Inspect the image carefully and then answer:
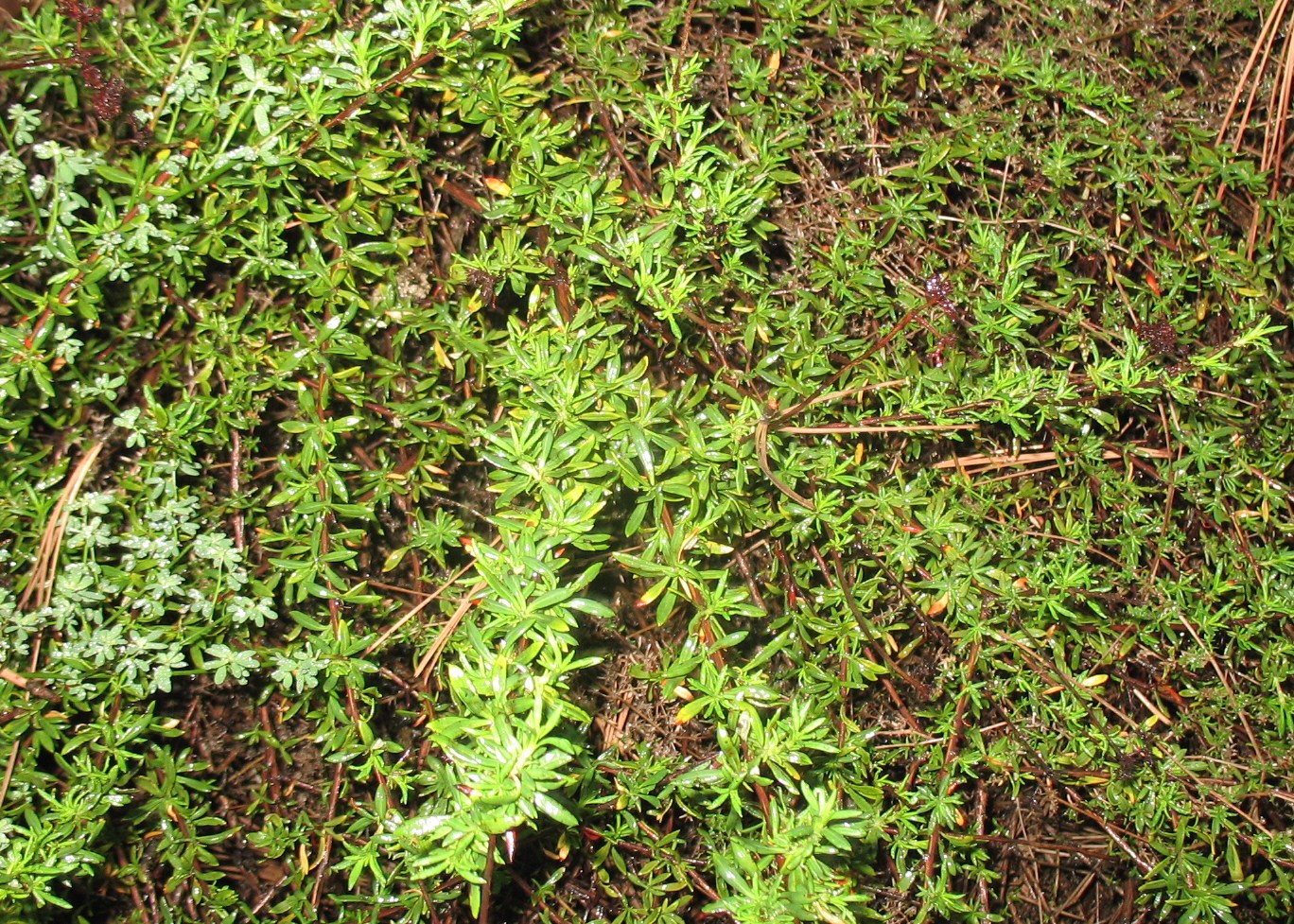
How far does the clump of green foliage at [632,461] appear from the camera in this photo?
7.51ft

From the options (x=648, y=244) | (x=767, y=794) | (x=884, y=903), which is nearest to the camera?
(x=767, y=794)

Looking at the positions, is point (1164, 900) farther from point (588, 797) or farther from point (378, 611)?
point (378, 611)

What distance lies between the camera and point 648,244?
2.35 meters

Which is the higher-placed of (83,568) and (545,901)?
(83,568)

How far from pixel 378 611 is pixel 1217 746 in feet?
7.54

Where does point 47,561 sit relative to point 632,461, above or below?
below

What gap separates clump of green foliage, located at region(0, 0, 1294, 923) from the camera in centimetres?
229

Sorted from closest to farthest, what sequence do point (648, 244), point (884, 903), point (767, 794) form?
point (767, 794), point (648, 244), point (884, 903)

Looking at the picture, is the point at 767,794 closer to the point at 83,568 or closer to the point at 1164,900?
the point at 1164,900

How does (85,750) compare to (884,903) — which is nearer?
(85,750)

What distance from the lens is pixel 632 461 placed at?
228 centimetres

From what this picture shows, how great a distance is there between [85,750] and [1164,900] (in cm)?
281

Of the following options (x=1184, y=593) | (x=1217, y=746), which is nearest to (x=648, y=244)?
(x=1184, y=593)

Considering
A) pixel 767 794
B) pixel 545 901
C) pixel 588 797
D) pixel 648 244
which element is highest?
pixel 648 244
